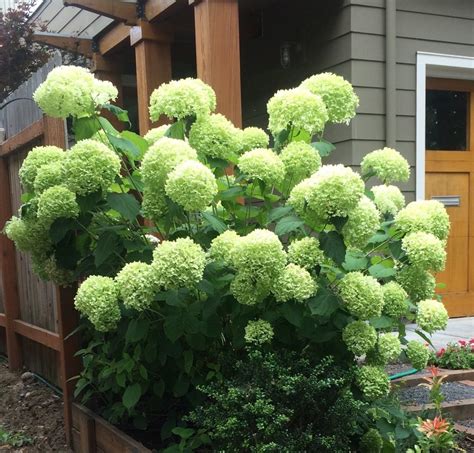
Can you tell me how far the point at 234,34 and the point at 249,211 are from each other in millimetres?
2074

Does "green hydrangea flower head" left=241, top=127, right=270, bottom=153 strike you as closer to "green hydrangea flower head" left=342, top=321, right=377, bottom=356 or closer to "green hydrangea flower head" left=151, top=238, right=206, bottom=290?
"green hydrangea flower head" left=151, top=238, right=206, bottom=290

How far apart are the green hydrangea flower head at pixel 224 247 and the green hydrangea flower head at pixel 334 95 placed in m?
0.74

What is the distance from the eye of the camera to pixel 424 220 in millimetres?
2041

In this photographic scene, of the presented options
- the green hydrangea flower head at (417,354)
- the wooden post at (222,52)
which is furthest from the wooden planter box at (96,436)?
the wooden post at (222,52)

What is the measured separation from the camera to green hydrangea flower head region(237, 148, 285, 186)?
6.55ft

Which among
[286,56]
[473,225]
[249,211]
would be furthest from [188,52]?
[249,211]

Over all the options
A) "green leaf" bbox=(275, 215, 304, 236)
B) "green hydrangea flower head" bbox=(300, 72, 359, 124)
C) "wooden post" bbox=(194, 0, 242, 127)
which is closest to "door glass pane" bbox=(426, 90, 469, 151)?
"wooden post" bbox=(194, 0, 242, 127)

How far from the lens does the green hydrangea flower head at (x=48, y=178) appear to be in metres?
2.12

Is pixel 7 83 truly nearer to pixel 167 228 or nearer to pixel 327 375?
pixel 167 228

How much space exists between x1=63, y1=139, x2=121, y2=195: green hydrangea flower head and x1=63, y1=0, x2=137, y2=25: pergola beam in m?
3.36

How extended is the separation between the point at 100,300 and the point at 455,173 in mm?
4304

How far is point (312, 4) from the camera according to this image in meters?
4.70

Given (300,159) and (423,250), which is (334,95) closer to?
(300,159)

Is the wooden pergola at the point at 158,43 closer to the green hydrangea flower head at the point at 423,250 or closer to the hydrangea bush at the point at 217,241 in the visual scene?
the hydrangea bush at the point at 217,241
